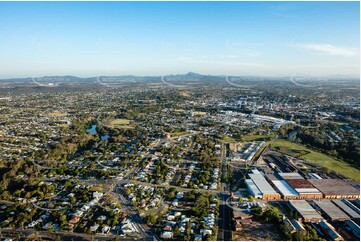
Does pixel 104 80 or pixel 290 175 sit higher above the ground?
Result: pixel 104 80

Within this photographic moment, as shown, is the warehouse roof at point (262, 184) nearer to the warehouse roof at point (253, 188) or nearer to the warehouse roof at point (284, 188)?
the warehouse roof at point (253, 188)

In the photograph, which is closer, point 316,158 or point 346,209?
point 346,209

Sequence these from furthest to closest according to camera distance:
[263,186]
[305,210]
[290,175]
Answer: [290,175], [263,186], [305,210]

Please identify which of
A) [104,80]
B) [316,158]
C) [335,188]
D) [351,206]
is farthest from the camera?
[104,80]

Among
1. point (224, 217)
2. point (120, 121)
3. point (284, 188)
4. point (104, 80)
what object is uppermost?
point (104, 80)

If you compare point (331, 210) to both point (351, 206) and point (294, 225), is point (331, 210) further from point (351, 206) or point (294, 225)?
point (294, 225)

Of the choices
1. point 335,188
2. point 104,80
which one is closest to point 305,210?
point 335,188

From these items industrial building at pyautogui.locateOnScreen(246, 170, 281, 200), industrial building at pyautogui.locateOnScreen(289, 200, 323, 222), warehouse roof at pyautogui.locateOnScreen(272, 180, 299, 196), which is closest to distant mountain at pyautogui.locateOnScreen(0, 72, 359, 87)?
industrial building at pyautogui.locateOnScreen(246, 170, 281, 200)

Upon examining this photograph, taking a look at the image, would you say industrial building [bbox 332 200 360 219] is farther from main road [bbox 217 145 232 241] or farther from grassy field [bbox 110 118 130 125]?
grassy field [bbox 110 118 130 125]

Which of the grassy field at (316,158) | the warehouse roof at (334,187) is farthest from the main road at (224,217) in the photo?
the grassy field at (316,158)

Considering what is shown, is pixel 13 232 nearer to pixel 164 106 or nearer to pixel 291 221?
pixel 291 221
